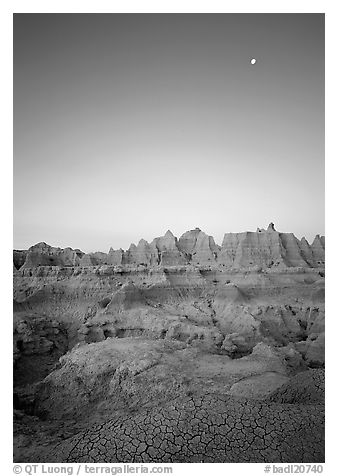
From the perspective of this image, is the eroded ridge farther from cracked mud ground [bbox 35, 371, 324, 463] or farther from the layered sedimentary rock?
the layered sedimentary rock

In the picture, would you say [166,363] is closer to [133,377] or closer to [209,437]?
[133,377]

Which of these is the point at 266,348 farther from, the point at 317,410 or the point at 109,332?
the point at 109,332

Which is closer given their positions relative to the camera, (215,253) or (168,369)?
(168,369)

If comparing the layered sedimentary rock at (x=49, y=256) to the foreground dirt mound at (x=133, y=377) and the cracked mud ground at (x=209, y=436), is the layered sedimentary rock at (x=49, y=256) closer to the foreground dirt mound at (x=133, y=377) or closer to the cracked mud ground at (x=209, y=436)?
the foreground dirt mound at (x=133, y=377)

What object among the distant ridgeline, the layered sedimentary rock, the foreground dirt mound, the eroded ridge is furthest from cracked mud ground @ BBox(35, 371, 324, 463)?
the distant ridgeline

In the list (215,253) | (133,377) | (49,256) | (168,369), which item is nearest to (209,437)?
(168,369)

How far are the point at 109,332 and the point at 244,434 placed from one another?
4.57 meters

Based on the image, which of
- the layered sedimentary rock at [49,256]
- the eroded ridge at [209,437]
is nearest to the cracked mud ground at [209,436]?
the eroded ridge at [209,437]

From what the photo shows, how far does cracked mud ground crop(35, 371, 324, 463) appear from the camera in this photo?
239 centimetres

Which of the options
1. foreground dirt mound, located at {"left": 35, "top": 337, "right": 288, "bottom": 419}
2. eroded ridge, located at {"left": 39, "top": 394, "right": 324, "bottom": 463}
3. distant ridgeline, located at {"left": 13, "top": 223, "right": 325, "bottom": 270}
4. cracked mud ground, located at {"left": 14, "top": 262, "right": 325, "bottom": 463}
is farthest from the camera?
distant ridgeline, located at {"left": 13, "top": 223, "right": 325, "bottom": 270}

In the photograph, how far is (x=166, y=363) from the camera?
455 cm

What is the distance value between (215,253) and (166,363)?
983 cm

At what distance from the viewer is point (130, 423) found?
105 inches

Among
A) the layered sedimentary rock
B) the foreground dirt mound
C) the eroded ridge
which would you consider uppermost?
the layered sedimentary rock
